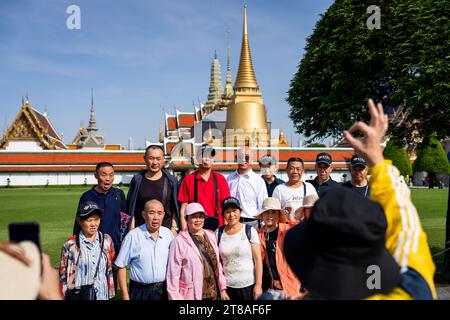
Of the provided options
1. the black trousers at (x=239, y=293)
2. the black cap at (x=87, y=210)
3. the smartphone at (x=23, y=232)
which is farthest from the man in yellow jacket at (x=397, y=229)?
the black cap at (x=87, y=210)

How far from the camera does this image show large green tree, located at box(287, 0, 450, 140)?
6.05 meters

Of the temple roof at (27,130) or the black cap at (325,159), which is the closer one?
the black cap at (325,159)

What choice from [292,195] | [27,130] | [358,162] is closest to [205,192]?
[292,195]

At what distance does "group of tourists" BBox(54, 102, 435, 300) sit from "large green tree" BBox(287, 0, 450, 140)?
1.88 m

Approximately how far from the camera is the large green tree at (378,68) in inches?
238

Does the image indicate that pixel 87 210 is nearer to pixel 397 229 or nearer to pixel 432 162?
pixel 397 229

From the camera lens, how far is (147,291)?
3807 mm

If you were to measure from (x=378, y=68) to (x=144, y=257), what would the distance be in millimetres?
5155

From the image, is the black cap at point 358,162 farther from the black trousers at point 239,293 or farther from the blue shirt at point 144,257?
the blue shirt at point 144,257

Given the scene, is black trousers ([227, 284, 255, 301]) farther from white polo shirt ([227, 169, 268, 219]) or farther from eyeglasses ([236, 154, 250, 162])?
eyeglasses ([236, 154, 250, 162])

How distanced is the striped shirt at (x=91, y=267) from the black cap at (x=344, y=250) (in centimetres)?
290

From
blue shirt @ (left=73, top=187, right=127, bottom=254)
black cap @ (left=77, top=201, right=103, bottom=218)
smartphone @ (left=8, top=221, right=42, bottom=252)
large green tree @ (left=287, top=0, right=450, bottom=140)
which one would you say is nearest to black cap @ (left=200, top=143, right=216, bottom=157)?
blue shirt @ (left=73, top=187, right=127, bottom=254)

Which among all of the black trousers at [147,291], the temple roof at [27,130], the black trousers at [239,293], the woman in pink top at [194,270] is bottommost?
the black trousers at [239,293]
